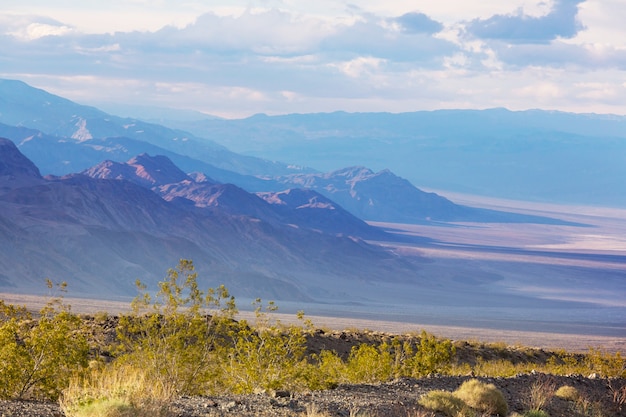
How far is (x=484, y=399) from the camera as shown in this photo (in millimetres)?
17469

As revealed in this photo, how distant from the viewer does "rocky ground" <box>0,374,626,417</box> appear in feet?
44.9

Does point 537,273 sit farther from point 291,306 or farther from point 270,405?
point 270,405

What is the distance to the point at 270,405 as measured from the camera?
14688 millimetres

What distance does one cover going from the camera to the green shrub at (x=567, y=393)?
20.9m

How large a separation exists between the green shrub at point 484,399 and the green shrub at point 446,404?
613mm

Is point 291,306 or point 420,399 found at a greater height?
point 420,399

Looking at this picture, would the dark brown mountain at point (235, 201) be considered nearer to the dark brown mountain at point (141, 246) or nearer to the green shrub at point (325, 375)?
the dark brown mountain at point (141, 246)

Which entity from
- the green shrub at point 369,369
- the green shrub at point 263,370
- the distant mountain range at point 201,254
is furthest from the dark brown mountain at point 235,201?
the green shrub at point 263,370

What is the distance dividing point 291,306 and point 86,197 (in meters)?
45.5

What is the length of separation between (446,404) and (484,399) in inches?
56.5

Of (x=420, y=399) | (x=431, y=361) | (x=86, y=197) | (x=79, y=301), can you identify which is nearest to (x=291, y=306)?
(x=79, y=301)

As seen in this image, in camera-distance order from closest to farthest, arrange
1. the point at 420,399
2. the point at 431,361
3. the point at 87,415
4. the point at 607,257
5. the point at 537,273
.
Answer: the point at 87,415
the point at 420,399
the point at 431,361
the point at 537,273
the point at 607,257

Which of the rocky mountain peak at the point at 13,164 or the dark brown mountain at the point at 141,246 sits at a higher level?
the rocky mountain peak at the point at 13,164

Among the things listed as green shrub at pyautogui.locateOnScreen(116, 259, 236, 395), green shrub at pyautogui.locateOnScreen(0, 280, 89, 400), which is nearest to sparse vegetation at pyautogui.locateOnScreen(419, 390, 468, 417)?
green shrub at pyautogui.locateOnScreen(116, 259, 236, 395)
